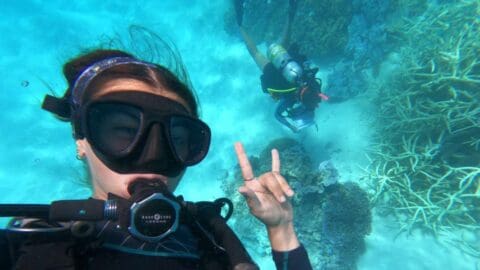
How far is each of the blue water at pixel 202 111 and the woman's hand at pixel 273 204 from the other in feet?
11.8

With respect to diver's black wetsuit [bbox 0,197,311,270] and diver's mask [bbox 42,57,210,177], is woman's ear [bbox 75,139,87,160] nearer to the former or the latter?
diver's mask [bbox 42,57,210,177]

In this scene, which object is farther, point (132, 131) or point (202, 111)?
point (202, 111)

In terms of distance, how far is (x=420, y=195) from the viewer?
257 inches

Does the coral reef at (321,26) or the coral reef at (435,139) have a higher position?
the coral reef at (321,26)

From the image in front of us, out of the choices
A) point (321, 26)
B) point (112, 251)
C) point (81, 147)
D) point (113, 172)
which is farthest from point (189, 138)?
point (321, 26)

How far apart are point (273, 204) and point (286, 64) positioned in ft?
16.1

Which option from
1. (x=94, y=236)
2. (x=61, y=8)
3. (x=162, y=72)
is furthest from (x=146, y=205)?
(x=61, y=8)

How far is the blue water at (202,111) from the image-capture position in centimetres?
710

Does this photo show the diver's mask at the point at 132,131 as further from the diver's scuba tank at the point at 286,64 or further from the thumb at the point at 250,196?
the diver's scuba tank at the point at 286,64

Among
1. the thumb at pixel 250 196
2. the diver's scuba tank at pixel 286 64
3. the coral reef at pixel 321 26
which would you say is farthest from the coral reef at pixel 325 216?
the coral reef at pixel 321 26

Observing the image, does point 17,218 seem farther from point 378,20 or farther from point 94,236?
point 378,20

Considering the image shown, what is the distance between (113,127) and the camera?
1902mm

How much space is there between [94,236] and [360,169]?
23.0 ft

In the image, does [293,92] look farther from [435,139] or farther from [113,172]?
[113,172]
